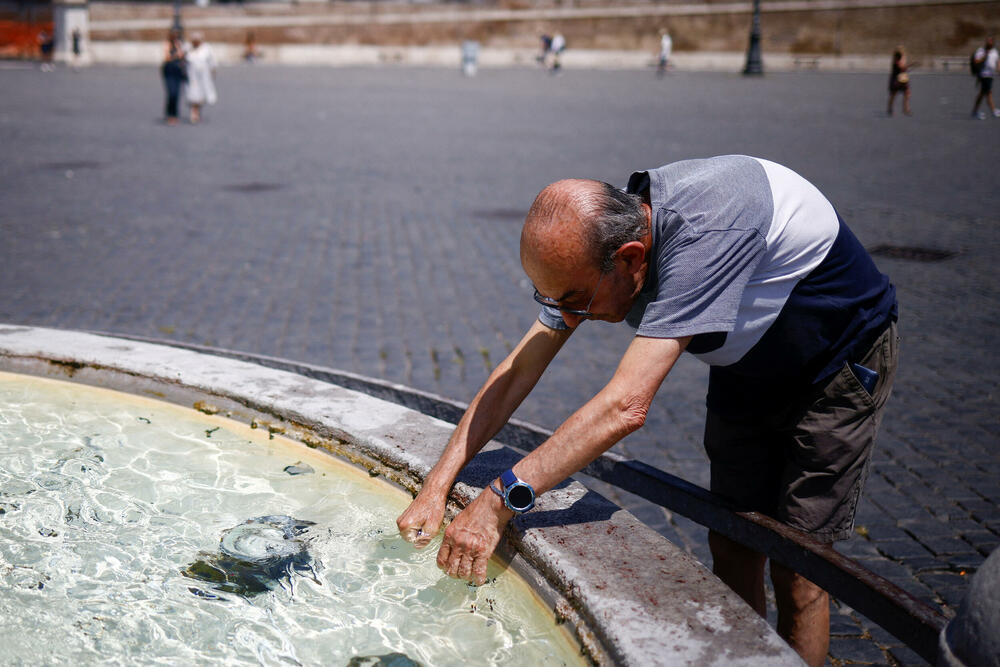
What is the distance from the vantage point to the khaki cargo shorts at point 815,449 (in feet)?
7.80

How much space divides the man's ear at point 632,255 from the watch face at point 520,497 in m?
0.55

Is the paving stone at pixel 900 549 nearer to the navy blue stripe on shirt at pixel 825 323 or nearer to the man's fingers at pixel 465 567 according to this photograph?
the navy blue stripe on shirt at pixel 825 323

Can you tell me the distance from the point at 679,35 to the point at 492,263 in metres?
Answer: 42.8

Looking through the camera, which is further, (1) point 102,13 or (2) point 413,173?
(1) point 102,13

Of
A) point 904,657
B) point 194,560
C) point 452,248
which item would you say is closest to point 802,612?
point 904,657

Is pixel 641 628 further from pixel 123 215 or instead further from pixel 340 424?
pixel 123 215

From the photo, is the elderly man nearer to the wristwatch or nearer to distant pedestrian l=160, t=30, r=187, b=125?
the wristwatch

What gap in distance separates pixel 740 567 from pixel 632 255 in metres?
1.09

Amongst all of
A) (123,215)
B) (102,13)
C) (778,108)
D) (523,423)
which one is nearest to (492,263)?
(123,215)

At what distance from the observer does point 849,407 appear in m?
2.37

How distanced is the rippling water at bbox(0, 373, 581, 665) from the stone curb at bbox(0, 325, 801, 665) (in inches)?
2.8

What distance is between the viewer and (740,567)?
268 centimetres

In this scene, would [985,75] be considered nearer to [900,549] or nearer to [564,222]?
[900,549]

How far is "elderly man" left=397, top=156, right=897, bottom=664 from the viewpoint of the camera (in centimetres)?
203
